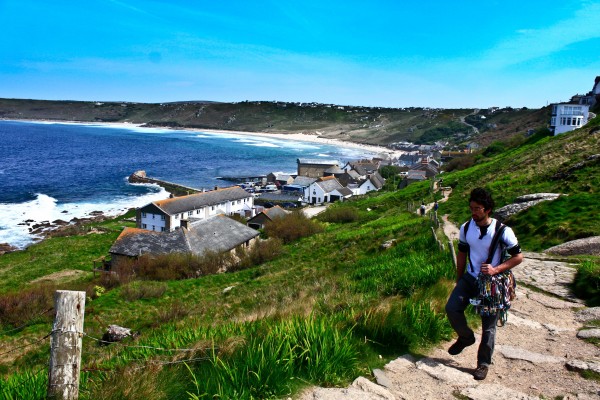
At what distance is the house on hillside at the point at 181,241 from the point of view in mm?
28078

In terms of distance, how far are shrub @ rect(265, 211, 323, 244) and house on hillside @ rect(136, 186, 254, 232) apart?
9.56 meters

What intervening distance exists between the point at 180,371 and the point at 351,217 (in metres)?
34.5

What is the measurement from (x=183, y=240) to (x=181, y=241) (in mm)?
147

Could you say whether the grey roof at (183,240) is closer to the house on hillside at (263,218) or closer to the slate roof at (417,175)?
the house on hillside at (263,218)

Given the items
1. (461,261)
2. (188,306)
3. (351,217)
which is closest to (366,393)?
(461,261)

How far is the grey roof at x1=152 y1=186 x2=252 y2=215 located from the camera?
43.8 meters

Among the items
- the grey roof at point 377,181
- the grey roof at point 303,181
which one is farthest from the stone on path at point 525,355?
the grey roof at point 303,181

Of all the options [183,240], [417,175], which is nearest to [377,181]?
[417,175]

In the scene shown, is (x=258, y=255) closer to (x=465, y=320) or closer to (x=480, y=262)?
(x=465, y=320)

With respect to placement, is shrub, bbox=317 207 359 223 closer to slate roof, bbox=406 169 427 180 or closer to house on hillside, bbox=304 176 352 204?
house on hillside, bbox=304 176 352 204

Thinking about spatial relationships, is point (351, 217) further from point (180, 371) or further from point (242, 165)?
point (242, 165)

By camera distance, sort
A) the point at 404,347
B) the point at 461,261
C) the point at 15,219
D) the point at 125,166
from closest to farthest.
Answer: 1. the point at 461,261
2. the point at 404,347
3. the point at 15,219
4. the point at 125,166

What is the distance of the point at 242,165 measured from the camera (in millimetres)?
114250

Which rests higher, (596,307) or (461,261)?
(461,261)
